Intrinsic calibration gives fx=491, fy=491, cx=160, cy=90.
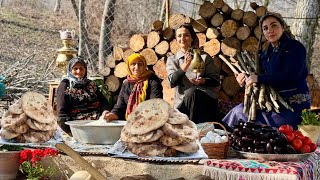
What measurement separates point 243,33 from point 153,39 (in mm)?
1231

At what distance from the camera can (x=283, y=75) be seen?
444cm

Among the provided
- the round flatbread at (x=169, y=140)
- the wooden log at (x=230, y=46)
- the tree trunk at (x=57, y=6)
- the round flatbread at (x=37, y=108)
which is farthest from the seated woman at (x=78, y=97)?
the tree trunk at (x=57, y=6)

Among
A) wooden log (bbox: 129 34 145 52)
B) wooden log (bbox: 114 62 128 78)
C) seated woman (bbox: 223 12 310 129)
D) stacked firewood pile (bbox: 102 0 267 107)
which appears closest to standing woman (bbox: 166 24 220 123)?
seated woman (bbox: 223 12 310 129)

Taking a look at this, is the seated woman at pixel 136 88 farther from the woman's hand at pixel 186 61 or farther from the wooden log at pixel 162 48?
the wooden log at pixel 162 48

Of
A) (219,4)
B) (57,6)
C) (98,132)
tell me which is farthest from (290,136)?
(57,6)

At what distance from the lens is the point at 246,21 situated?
671 centimetres

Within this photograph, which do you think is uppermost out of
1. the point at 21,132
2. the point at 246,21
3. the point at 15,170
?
the point at 246,21

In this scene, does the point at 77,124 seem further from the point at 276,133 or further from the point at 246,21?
the point at 246,21

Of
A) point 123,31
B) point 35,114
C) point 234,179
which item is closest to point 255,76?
point 234,179

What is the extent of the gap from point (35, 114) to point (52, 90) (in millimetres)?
3484

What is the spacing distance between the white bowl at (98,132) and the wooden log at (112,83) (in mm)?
3698

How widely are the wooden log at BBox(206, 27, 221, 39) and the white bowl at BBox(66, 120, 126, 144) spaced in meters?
3.62

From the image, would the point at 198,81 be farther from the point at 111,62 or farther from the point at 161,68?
the point at 111,62

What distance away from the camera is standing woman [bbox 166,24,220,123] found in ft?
16.6
